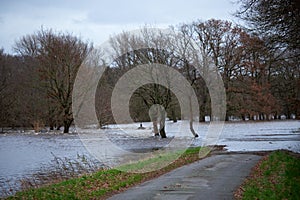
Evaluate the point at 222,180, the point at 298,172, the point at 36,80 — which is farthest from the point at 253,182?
the point at 36,80

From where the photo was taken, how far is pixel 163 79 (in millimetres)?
37406

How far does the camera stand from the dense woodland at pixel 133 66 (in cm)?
3834

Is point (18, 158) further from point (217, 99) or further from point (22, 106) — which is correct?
point (22, 106)

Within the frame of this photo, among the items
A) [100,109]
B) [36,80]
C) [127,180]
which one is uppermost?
[36,80]

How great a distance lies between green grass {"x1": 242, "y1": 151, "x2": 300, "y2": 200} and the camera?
922cm

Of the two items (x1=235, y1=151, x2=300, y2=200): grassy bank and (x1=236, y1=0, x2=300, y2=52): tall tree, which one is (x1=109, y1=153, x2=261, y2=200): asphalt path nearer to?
(x1=235, y1=151, x2=300, y2=200): grassy bank

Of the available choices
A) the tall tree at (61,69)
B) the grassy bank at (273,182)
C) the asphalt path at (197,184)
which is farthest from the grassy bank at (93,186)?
the tall tree at (61,69)

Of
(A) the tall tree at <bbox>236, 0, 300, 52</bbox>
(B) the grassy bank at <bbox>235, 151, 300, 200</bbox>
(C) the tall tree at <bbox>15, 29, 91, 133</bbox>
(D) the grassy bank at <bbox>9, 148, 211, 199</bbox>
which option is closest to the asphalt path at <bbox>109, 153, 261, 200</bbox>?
(B) the grassy bank at <bbox>235, 151, 300, 200</bbox>

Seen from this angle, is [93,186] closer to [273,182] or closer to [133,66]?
[273,182]

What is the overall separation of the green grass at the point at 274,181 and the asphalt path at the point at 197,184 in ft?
1.35

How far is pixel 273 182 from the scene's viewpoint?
11.0 m

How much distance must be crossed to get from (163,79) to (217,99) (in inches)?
507

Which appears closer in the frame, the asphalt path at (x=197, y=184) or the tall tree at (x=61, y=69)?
the asphalt path at (x=197, y=184)

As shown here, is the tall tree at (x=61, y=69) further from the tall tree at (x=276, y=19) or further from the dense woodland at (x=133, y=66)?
the tall tree at (x=276, y=19)
